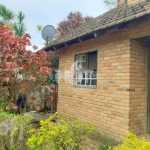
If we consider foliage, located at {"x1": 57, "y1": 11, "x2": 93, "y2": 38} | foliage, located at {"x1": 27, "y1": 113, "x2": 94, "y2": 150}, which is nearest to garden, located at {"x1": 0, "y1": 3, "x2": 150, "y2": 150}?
foliage, located at {"x1": 27, "y1": 113, "x2": 94, "y2": 150}

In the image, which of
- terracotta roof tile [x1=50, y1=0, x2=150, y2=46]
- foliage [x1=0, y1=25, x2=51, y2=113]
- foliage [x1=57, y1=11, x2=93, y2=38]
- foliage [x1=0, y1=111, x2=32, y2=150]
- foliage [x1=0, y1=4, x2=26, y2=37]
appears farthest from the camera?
foliage [x1=57, y1=11, x2=93, y2=38]

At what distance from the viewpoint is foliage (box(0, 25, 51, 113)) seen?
6240 mm

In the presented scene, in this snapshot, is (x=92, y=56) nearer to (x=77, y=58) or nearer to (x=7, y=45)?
(x=77, y=58)

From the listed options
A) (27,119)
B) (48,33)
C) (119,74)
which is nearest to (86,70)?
(119,74)

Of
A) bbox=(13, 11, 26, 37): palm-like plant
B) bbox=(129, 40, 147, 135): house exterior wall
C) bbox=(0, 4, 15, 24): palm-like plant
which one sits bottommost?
bbox=(129, 40, 147, 135): house exterior wall

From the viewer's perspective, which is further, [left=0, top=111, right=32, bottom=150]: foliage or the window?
the window

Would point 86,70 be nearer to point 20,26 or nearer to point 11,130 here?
point 11,130

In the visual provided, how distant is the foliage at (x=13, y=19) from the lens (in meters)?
17.0

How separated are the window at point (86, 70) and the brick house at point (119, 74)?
4 cm

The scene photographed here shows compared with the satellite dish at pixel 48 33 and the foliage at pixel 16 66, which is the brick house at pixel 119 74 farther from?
the satellite dish at pixel 48 33

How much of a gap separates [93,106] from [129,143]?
3.83m

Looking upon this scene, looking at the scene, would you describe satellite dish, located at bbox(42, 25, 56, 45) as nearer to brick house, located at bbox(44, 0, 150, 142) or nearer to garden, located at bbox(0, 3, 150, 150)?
garden, located at bbox(0, 3, 150, 150)

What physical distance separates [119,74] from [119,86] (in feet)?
1.29

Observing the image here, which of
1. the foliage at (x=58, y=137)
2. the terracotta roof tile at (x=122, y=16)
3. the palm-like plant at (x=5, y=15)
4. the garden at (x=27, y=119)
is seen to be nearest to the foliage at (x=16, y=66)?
the garden at (x=27, y=119)
